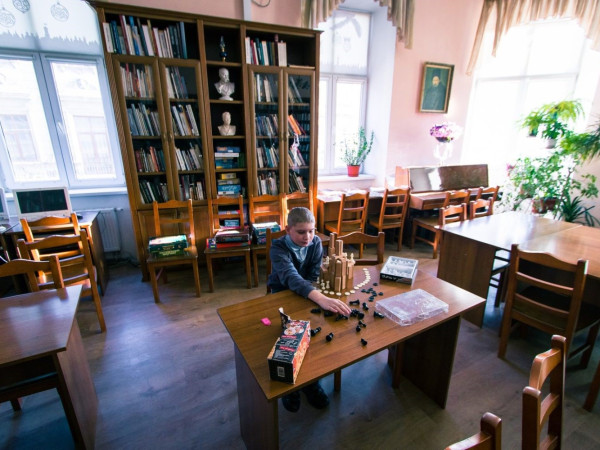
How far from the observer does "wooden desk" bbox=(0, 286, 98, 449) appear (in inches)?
47.0

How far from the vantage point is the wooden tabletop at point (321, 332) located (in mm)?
1086

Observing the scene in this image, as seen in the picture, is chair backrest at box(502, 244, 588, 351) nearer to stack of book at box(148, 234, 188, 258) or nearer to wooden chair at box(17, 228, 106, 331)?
stack of book at box(148, 234, 188, 258)

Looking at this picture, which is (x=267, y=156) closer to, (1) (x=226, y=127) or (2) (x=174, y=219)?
(1) (x=226, y=127)

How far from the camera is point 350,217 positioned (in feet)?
13.0

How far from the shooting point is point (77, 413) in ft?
4.54

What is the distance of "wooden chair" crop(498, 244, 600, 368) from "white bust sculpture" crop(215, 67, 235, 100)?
2857 millimetres

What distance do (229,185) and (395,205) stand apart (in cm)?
204

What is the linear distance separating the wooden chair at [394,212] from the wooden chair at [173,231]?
222 cm

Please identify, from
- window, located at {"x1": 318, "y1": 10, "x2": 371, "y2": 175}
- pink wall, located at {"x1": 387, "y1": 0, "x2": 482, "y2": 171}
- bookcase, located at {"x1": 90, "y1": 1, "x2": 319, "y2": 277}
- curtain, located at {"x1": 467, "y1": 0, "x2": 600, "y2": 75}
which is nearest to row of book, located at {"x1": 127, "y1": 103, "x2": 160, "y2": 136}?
bookcase, located at {"x1": 90, "y1": 1, "x2": 319, "y2": 277}

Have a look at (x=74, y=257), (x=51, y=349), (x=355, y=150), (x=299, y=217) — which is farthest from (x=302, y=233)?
(x=355, y=150)

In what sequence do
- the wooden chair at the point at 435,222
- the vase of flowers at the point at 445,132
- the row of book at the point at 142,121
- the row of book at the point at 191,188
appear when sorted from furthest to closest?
the vase of flowers at the point at 445,132
the wooden chair at the point at 435,222
the row of book at the point at 191,188
the row of book at the point at 142,121

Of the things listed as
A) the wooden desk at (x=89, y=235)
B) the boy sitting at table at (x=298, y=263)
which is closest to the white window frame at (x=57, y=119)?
the wooden desk at (x=89, y=235)

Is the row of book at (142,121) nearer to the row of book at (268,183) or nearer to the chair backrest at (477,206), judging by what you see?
the row of book at (268,183)

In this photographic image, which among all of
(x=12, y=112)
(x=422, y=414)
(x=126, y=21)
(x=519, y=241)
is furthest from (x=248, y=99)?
(x=422, y=414)
